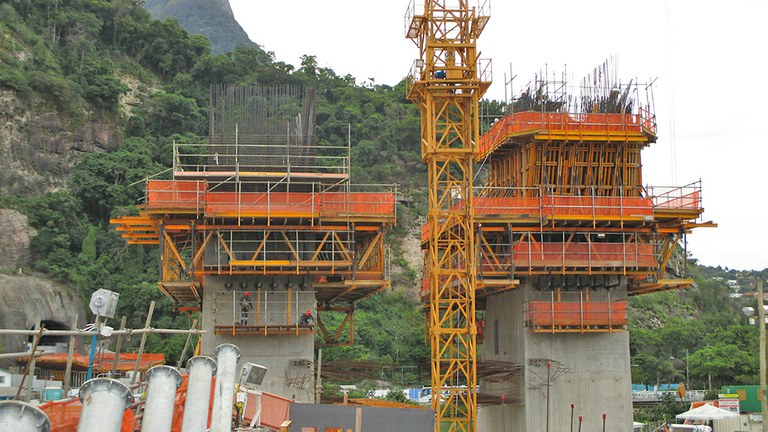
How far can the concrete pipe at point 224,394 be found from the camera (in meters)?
19.0

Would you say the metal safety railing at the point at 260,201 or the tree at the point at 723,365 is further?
the tree at the point at 723,365

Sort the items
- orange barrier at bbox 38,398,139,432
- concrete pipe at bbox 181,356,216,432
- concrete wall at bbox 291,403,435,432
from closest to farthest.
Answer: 1. orange barrier at bbox 38,398,139,432
2. concrete pipe at bbox 181,356,216,432
3. concrete wall at bbox 291,403,435,432

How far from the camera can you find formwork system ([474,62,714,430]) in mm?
40750

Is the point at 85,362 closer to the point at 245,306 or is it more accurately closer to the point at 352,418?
the point at 245,306

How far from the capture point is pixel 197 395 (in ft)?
59.2

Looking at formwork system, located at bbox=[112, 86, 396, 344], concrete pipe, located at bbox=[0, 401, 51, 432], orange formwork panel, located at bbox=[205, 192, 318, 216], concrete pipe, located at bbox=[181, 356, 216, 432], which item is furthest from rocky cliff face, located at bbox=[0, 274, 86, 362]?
concrete pipe, located at bbox=[0, 401, 51, 432]

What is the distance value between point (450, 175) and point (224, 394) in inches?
1012

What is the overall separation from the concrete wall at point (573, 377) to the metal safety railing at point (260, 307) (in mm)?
9847

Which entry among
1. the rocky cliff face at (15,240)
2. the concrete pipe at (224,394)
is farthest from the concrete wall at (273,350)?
the rocky cliff face at (15,240)

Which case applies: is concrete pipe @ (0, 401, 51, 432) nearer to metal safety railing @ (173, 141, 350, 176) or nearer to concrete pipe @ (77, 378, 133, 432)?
concrete pipe @ (77, 378, 133, 432)

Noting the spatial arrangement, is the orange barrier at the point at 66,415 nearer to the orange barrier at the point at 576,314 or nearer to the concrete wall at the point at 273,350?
the concrete wall at the point at 273,350

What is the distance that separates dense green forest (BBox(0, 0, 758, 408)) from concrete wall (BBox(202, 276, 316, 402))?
2494 centimetres

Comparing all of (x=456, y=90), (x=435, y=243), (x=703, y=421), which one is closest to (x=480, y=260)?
(x=435, y=243)

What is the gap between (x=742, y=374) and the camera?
235 feet
